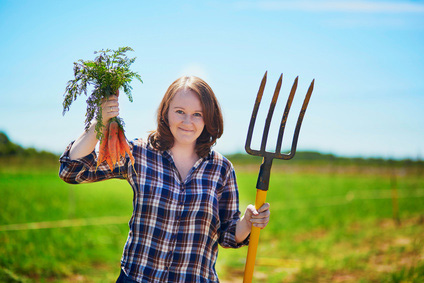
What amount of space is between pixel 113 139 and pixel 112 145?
0.03 meters

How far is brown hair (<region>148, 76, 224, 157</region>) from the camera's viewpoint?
1.54 meters

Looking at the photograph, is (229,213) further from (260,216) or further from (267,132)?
(267,132)

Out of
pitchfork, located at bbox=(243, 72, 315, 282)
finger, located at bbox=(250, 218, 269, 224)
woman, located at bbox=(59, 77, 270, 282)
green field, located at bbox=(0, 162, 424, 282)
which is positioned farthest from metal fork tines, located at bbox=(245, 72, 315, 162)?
green field, located at bbox=(0, 162, 424, 282)

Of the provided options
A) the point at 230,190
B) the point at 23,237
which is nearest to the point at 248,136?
the point at 230,190

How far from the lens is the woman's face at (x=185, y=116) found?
1.51 metres

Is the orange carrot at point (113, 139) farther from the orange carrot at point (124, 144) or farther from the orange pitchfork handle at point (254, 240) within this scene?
the orange pitchfork handle at point (254, 240)

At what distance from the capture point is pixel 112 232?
17.9 feet

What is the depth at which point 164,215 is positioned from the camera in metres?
1.43

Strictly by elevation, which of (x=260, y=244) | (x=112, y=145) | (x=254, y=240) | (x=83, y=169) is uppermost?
(x=112, y=145)

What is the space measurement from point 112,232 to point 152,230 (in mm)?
4418

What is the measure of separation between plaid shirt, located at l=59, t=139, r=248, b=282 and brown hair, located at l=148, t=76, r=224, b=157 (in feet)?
0.21

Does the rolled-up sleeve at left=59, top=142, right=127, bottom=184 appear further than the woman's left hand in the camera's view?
No

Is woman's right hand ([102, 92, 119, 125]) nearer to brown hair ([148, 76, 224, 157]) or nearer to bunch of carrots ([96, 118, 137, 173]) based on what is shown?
bunch of carrots ([96, 118, 137, 173])

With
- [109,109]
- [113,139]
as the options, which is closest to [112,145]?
[113,139]
